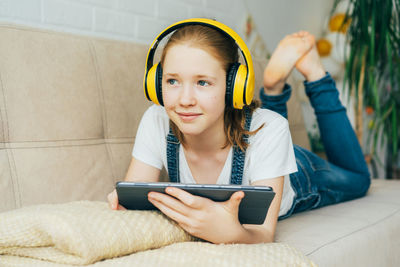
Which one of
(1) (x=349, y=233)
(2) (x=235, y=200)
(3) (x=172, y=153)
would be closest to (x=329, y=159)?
(1) (x=349, y=233)

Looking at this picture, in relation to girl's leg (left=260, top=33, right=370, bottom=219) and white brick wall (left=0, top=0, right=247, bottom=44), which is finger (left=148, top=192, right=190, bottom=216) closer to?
girl's leg (left=260, top=33, right=370, bottom=219)

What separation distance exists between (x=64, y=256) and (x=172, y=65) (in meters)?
0.46

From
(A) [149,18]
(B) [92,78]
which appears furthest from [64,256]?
(A) [149,18]

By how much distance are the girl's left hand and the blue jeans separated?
66cm

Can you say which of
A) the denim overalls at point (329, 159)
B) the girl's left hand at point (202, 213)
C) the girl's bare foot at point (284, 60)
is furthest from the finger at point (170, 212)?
the girl's bare foot at point (284, 60)

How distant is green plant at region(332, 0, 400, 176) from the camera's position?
2.34 metres

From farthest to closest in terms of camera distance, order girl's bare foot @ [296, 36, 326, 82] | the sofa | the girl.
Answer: girl's bare foot @ [296, 36, 326, 82], the sofa, the girl

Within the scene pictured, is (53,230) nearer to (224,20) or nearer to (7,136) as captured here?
(7,136)

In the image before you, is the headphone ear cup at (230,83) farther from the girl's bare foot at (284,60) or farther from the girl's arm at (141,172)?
the girl's bare foot at (284,60)

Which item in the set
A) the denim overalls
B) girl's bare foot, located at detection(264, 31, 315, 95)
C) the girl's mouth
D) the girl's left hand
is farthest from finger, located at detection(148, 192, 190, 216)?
girl's bare foot, located at detection(264, 31, 315, 95)

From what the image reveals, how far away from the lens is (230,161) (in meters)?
1.07

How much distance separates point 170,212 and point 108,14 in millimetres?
1155

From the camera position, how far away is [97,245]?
0.66 metres

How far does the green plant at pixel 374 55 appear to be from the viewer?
7.67ft
